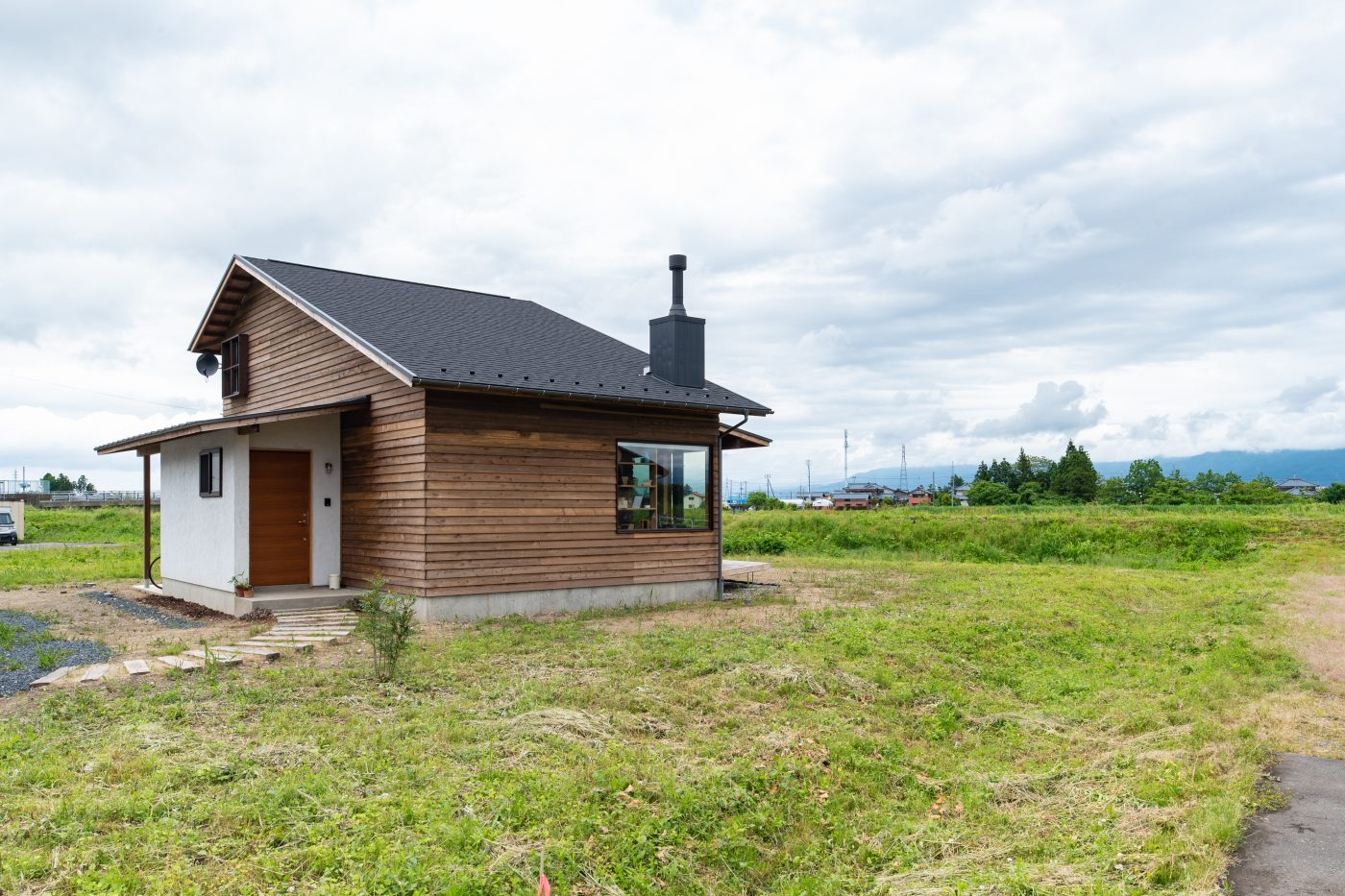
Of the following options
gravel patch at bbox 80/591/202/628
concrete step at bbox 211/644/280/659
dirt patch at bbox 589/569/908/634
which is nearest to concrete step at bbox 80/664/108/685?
concrete step at bbox 211/644/280/659

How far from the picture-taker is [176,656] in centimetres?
846

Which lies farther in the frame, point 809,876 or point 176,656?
point 176,656

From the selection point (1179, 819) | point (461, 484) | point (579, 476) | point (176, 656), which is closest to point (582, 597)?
point (579, 476)

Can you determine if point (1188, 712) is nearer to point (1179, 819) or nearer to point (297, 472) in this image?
point (1179, 819)

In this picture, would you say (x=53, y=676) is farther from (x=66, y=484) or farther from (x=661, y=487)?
(x=66, y=484)

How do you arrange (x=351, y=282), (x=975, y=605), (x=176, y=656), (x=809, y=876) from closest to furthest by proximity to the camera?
(x=809, y=876)
(x=176, y=656)
(x=975, y=605)
(x=351, y=282)

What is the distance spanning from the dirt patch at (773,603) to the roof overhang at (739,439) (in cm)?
255

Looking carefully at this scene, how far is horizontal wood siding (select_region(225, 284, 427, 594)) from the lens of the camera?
37.3ft

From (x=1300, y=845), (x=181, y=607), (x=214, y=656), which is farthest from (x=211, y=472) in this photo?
(x=1300, y=845)

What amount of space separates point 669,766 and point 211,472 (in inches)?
389

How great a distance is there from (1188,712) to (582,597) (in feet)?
25.0

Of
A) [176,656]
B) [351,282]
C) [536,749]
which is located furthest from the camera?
[351,282]

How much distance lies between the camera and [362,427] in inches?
496

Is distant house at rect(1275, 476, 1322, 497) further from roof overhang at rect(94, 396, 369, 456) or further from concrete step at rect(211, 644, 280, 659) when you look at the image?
concrete step at rect(211, 644, 280, 659)
